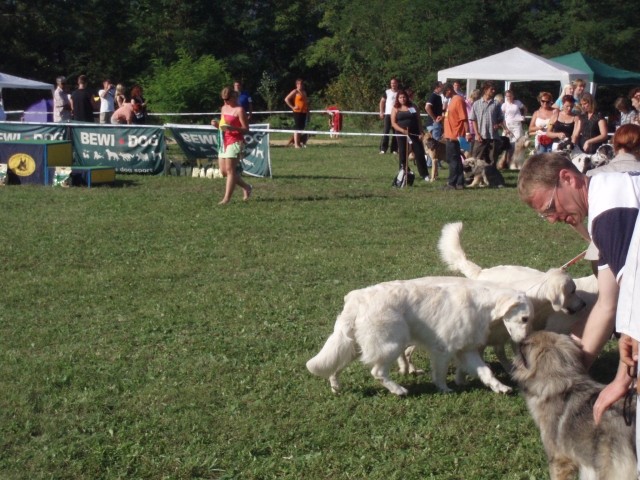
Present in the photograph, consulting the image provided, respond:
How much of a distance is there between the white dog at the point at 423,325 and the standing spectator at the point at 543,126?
11556 millimetres

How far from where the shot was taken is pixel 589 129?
1628cm

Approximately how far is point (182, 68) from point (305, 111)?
863 centimetres

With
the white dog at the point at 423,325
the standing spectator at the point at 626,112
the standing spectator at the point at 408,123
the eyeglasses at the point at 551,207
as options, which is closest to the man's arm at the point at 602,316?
the eyeglasses at the point at 551,207

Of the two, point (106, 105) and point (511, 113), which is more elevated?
point (106, 105)

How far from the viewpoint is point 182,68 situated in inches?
1276

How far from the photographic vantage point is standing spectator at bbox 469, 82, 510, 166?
16359mm

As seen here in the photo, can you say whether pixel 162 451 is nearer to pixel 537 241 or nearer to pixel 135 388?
pixel 135 388

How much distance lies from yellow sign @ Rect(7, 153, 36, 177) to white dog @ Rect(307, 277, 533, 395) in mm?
11912

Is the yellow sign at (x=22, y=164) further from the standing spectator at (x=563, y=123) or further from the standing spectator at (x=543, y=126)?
the standing spectator at (x=563, y=123)

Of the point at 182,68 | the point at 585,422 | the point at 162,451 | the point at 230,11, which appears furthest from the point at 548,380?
the point at 230,11

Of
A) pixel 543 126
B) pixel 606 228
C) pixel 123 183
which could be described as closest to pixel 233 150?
pixel 123 183

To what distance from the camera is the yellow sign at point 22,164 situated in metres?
15.9

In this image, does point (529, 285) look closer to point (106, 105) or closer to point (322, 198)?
point (322, 198)

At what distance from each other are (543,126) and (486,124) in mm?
1262
